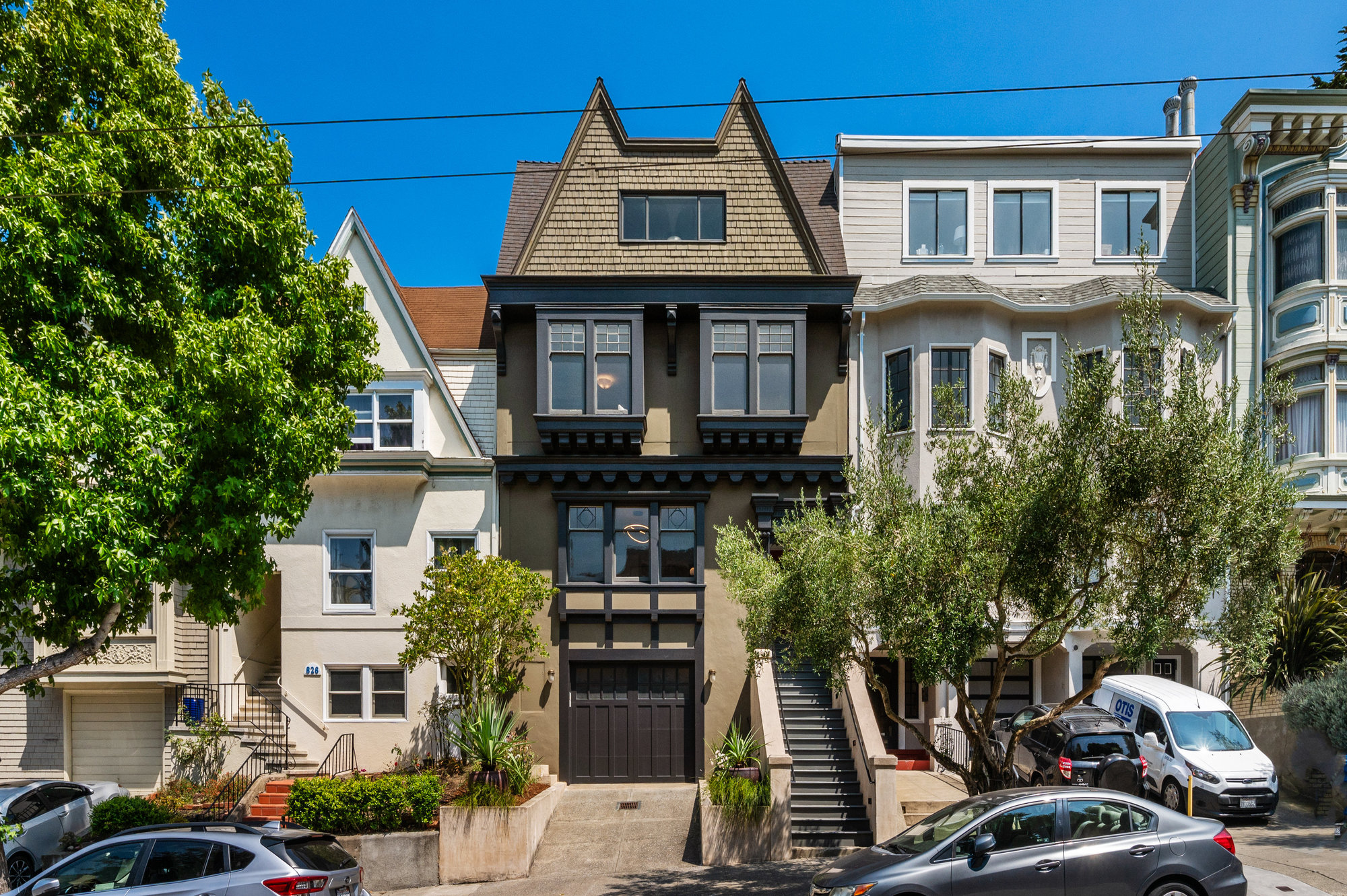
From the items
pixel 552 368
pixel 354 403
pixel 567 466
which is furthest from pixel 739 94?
pixel 354 403

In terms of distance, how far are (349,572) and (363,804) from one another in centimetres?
592

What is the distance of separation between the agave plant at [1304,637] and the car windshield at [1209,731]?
3.92 ft

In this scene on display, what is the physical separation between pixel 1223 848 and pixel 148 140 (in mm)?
14322

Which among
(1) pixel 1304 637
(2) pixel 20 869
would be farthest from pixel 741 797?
(2) pixel 20 869

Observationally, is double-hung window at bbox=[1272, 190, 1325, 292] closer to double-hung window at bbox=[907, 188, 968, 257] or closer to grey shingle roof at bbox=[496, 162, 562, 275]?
double-hung window at bbox=[907, 188, 968, 257]

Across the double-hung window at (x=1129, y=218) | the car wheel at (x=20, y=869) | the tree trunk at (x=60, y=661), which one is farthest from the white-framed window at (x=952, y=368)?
the car wheel at (x=20, y=869)

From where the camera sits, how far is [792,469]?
2008 cm

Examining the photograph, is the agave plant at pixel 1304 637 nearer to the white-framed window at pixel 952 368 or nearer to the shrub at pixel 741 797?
the white-framed window at pixel 952 368

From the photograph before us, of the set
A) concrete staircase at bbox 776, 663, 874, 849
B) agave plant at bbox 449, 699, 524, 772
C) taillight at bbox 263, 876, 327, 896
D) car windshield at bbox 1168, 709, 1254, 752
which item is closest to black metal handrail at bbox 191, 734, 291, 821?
agave plant at bbox 449, 699, 524, 772

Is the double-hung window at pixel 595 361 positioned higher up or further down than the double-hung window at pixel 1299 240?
further down

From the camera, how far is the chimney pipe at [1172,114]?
22.9m

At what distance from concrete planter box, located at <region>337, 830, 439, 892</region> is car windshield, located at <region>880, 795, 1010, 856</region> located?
7.86 m

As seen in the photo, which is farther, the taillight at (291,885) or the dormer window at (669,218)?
the dormer window at (669,218)

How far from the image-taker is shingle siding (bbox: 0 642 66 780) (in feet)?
64.3
